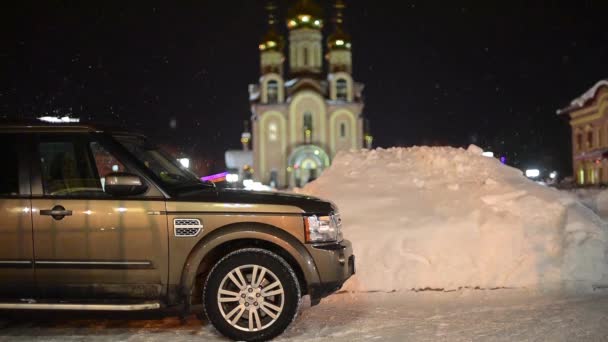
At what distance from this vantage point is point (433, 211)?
918 cm

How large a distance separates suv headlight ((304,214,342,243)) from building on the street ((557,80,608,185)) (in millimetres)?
52031

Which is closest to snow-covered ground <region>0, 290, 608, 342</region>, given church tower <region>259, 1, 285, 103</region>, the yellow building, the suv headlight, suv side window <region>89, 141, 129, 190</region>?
the suv headlight

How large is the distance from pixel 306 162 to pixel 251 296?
233 feet

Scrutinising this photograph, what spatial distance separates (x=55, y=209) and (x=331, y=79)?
7477cm

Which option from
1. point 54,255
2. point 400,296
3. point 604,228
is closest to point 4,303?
point 54,255

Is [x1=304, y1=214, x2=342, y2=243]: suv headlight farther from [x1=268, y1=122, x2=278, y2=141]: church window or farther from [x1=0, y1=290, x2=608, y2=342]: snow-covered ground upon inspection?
[x1=268, y1=122, x2=278, y2=141]: church window

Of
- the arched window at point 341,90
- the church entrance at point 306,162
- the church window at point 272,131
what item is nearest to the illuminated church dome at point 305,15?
the arched window at point 341,90

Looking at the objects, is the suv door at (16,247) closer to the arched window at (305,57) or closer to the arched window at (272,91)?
the arched window at (272,91)

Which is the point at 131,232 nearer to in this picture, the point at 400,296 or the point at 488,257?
the point at 400,296

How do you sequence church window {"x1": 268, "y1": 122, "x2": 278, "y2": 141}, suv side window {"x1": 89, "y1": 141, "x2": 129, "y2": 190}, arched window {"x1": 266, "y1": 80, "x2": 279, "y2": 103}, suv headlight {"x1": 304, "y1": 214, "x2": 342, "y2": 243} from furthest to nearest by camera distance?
arched window {"x1": 266, "y1": 80, "x2": 279, "y2": 103}, church window {"x1": 268, "y1": 122, "x2": 278, "y2": 141}, suv side window {"x1": 89, "y1": 141, "x2": 129, "y2": 190}, suv headlight {"x1": 304, "y1": 214, "x2": 342, "y2": 243}

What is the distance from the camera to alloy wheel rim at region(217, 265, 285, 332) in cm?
555

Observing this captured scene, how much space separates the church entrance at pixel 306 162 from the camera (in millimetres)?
76188

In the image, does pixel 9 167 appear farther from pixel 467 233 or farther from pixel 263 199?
pixel 467 233

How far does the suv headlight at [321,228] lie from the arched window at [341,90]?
243 feet
